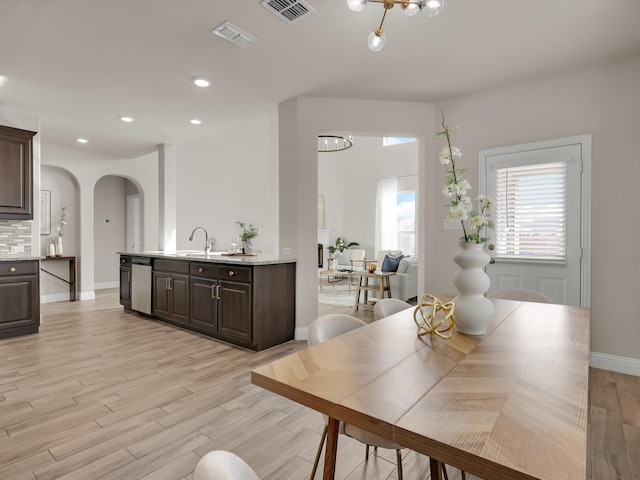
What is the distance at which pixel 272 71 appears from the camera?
133 inches

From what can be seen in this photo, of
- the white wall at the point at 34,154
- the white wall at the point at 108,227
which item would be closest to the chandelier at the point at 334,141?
the white wall at the point at 34,154

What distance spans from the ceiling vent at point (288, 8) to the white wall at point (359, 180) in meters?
7.37

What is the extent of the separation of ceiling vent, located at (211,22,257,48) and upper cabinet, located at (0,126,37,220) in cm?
313

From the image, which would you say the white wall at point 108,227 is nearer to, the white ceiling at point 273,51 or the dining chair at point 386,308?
the white ceiling at point 273,51

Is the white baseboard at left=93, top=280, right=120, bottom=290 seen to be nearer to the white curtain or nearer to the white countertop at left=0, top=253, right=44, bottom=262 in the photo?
the white countertop at left=0, top=253, right=44, bottom=262

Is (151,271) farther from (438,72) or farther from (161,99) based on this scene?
(438,72)

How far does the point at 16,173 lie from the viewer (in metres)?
4.19

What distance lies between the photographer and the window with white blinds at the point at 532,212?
3404 millimetres

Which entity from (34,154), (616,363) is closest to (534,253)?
(616,363)

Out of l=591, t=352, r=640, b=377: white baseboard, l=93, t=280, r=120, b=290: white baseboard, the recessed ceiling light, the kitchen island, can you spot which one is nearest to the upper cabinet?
the kitchen island

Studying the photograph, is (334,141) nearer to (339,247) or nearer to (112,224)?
(339,247)

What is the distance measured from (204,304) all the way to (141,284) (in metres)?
1.55

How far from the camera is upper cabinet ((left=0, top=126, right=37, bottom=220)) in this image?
4102 millimetres

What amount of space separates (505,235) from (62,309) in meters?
6.41
